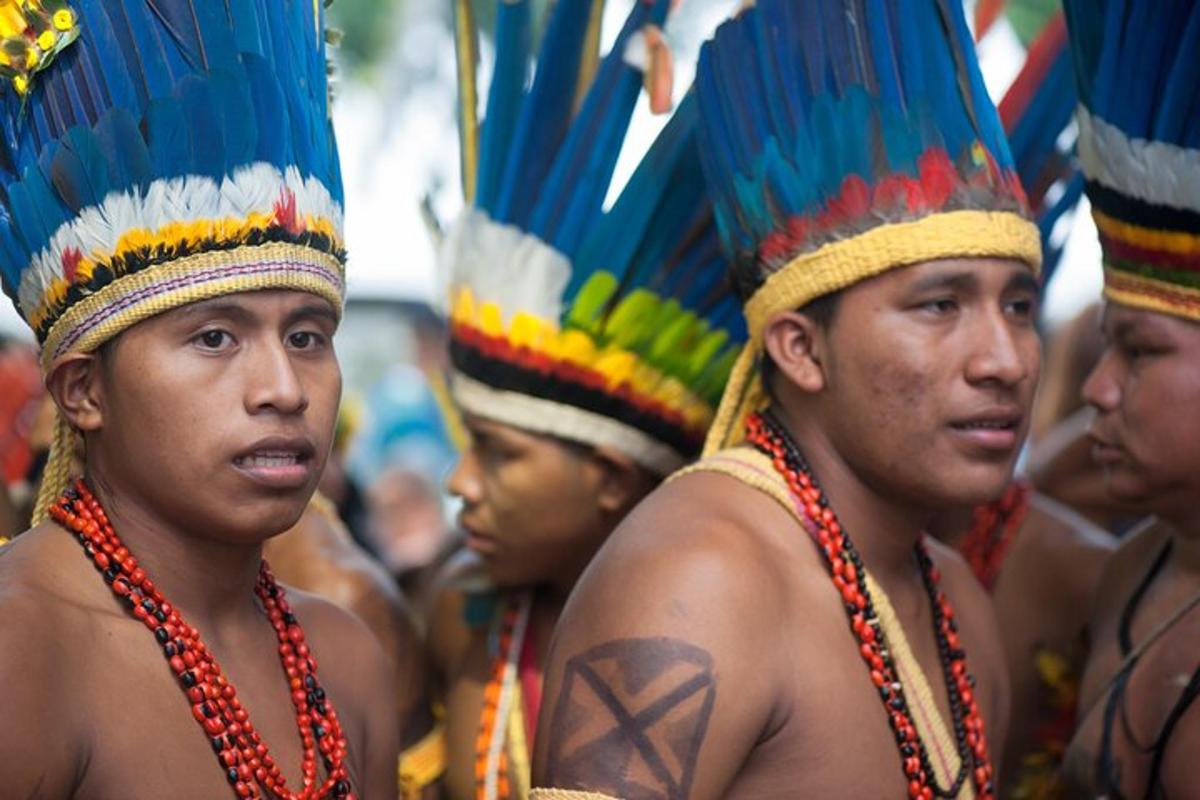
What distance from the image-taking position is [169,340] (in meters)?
2.70

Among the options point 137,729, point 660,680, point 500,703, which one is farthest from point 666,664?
point 500,703

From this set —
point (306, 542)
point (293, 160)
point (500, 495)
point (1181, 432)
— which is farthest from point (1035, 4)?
point (293, 160)

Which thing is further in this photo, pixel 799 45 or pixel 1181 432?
pixel 1181 432

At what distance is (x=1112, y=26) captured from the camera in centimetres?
377

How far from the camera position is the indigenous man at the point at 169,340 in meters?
2.68

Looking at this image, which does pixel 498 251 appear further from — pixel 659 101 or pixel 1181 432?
pixel 1181 432

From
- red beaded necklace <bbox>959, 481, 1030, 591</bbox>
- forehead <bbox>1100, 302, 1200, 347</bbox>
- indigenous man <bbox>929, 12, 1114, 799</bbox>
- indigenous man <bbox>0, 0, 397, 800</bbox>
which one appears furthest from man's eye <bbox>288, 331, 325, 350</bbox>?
red beaded necklace <bbox>959, 481, 1030, 591</bbox>

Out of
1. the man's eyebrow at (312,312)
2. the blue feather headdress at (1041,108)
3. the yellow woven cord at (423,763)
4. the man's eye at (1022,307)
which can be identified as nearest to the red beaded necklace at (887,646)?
the man's eye at (1022,307)

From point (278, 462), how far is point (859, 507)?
4.34ft

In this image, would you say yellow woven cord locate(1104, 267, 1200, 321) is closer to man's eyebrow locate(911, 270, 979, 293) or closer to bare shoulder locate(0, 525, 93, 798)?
man's eyebrow locate(911, 270, 979, 293)

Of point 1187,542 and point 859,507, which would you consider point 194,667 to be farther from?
point 1187,542

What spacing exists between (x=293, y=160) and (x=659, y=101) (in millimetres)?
1374

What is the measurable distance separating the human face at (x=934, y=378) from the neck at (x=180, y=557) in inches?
50.6

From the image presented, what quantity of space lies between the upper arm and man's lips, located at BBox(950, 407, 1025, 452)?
59 cm
